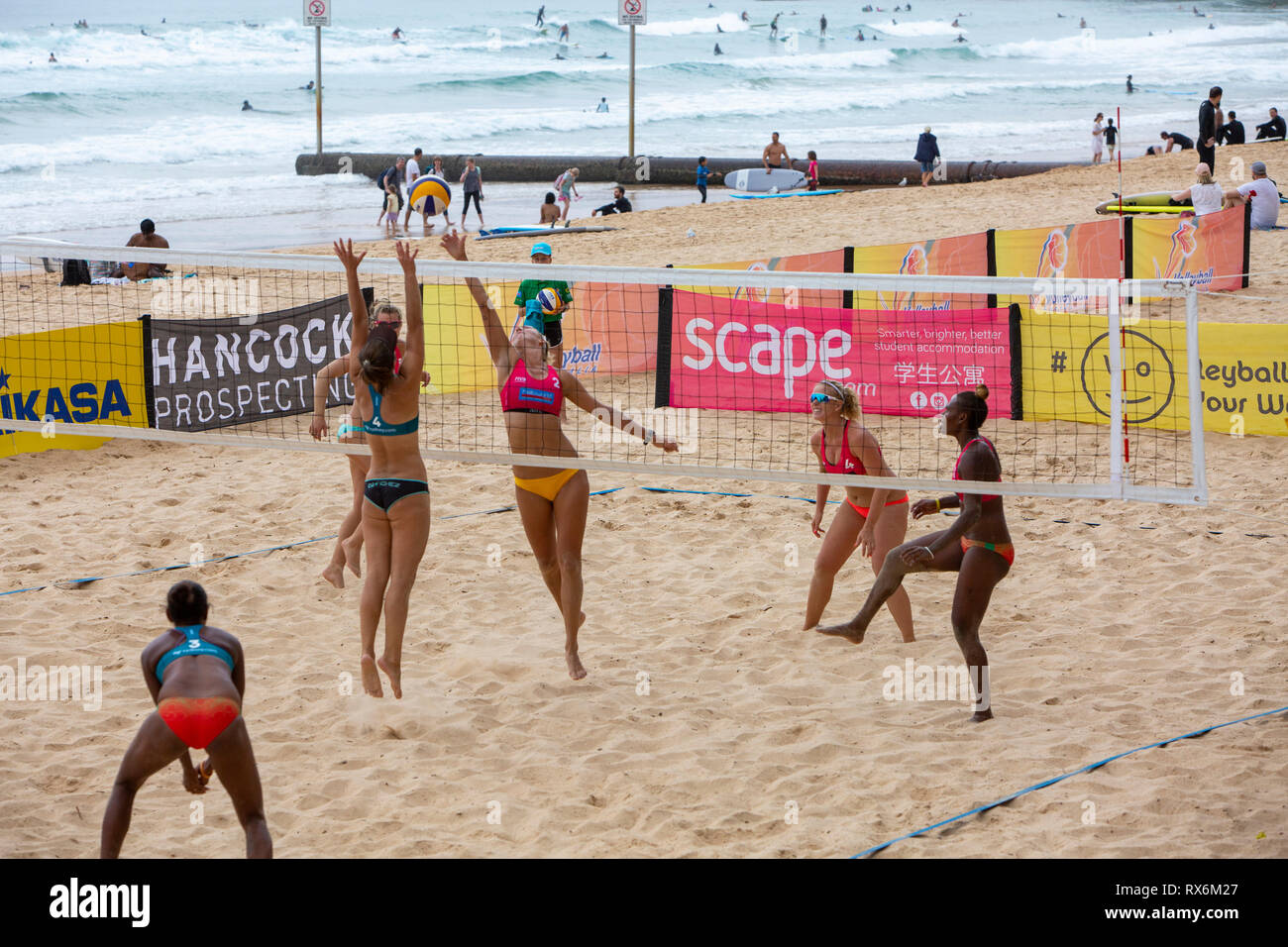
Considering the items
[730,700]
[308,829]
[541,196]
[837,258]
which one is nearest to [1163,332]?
[837,258]

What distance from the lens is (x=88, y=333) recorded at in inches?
380

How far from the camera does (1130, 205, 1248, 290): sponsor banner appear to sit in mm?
13258

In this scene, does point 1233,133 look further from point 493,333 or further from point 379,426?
point 379,426

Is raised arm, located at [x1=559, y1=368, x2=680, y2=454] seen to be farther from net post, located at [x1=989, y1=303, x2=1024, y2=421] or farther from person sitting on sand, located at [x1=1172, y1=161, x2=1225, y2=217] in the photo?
person sitting on sand, located at [x1=1172, y1=161, x2=1225, y2=217]

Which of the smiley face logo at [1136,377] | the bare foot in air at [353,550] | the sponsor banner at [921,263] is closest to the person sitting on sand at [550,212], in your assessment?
the sponsor banner at [921,263]

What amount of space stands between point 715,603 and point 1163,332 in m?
4.89

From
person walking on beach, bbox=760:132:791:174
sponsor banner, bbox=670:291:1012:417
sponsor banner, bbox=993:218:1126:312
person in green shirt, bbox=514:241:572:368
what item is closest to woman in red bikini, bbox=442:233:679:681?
person in green shirt, bbox=514:241:572:368

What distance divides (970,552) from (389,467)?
259 centimetres

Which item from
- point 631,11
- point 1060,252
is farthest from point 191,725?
point 631,11

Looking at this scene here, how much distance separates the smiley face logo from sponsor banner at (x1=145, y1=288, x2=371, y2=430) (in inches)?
240

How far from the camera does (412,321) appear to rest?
16.9 ft

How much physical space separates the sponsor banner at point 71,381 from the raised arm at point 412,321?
5.25m

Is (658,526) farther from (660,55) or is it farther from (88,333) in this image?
(660,55)

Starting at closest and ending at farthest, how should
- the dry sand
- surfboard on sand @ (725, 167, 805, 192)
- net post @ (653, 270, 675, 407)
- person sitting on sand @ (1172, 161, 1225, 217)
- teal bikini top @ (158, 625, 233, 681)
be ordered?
1. teal bikini top @ (158, 625, 233, 681)
2. the dry sand
3. net post @ (653, 270, 675, 407)
4. person sitting on sand @ (1172, 161, 1225, 217)
5. surfboard on sand @ (725, 167, 805, 192)
